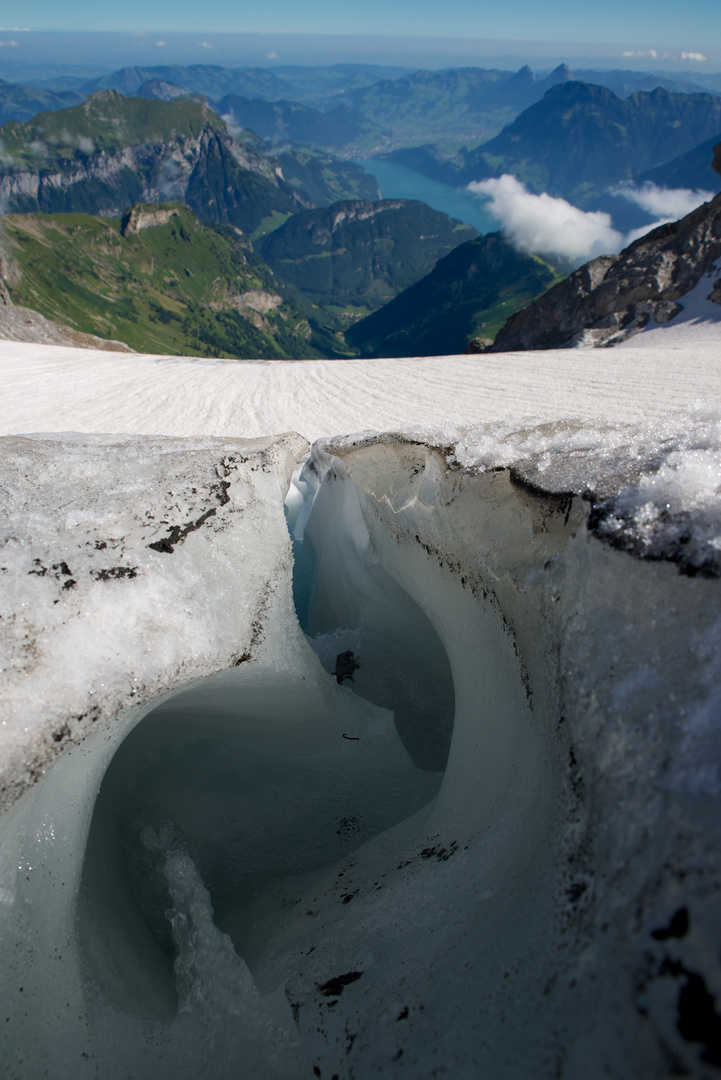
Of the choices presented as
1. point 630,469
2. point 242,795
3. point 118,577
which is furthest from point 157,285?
point 630,469

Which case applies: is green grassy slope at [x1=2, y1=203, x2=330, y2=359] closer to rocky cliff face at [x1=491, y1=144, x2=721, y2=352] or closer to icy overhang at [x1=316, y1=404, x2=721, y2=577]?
rocky cliff face at [x1=491, y1=144, x2=721, y2=352]

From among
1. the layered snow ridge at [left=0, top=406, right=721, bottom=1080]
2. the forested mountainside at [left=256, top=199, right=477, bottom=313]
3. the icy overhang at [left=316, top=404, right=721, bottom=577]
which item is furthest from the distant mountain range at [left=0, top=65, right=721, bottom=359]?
the icy overhang at [left=316, top=404, right=721, bottom=577]

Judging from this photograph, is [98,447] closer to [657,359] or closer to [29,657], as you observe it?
[29,657]

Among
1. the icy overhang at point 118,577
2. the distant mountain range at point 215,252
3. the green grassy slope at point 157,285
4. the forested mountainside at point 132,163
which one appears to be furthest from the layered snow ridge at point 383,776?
the forested mountainside at point 132,163

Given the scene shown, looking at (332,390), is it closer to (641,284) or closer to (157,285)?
(641,284)

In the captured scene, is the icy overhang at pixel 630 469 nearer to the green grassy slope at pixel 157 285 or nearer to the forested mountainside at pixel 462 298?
the green grassy slope at pixel 157 285

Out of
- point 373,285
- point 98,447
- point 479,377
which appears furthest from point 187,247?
point 98,447
